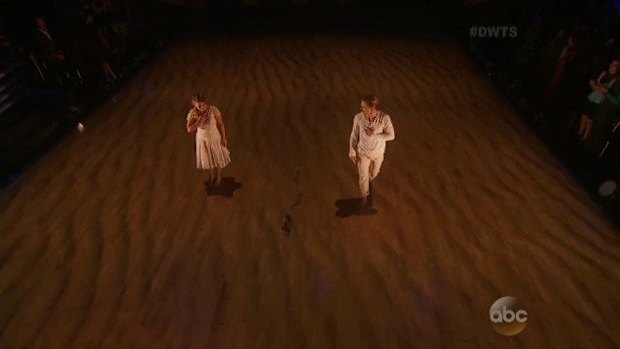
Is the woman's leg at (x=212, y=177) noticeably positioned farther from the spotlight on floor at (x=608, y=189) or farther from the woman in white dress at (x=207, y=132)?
the spotlight on floor at (x=608, y=189)

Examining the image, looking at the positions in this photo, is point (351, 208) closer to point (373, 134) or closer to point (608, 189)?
point (373, 134)

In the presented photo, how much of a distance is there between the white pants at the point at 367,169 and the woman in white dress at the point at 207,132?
2052 mm

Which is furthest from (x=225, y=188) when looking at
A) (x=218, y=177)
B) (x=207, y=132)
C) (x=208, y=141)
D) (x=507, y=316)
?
(x=507, y=316)

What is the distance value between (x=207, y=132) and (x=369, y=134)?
231 centimetres

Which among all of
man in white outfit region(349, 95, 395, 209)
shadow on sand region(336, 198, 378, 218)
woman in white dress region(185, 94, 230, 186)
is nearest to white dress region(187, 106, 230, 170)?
woman in white dress region(185, 94, 230, 186)

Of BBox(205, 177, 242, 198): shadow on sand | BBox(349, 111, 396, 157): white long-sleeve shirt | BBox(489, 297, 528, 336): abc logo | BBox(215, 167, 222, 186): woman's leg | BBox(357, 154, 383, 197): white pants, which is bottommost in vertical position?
BBox(489, 297, 528, 336): abc logo

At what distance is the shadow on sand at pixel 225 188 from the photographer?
21.8 ft

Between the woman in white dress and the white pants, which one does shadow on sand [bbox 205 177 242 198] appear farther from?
the white pants

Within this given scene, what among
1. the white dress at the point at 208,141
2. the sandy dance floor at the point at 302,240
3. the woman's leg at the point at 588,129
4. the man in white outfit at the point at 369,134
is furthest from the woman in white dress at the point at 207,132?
the woman's leg at the point at 588,129

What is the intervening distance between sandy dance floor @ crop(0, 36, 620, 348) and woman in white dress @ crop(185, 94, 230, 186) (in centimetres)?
57

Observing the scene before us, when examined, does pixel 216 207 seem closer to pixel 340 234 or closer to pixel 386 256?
pixel 340 234

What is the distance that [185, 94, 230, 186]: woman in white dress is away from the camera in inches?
234

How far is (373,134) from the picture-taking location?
17.4 feet

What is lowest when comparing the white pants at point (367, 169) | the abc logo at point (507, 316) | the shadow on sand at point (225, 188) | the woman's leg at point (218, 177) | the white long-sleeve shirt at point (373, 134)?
the abc logo at point (507, 316)
